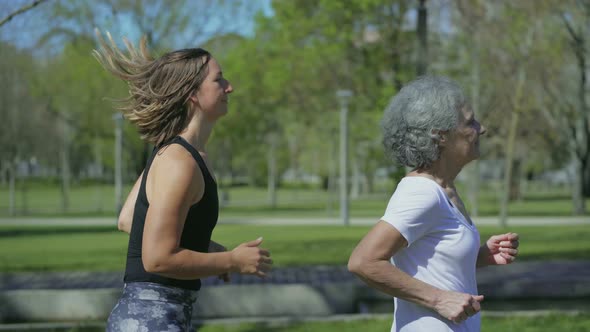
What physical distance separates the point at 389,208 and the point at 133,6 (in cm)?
3138

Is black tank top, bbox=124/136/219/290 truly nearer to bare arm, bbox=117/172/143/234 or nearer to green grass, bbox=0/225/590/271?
bare arm, bbox=117/172/143/234

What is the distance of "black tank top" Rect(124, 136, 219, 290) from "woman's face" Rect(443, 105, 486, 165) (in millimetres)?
832

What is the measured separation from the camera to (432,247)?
2.65 metres

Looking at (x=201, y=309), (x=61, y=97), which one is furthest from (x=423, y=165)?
(x=61, y=97)

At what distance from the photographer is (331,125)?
3647cm

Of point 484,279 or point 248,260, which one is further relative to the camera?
point 484,279

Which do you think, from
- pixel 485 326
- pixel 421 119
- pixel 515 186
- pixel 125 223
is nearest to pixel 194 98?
pixel 125 223

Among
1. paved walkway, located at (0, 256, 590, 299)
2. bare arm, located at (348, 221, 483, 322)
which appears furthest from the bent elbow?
paved walkway, located at (0, 256, 590, 299)

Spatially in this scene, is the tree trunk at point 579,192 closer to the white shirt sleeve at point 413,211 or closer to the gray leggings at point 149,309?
the white shirt sleeve at point 413,211

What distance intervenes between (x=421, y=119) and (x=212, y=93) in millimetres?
742

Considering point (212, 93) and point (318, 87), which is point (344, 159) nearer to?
point (318, 87)

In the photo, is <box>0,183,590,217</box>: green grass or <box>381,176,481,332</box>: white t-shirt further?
<box>0,183,590,217</box>: green grass

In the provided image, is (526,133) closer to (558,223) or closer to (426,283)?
(558,223)

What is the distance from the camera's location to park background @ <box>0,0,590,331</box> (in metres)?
18.8
